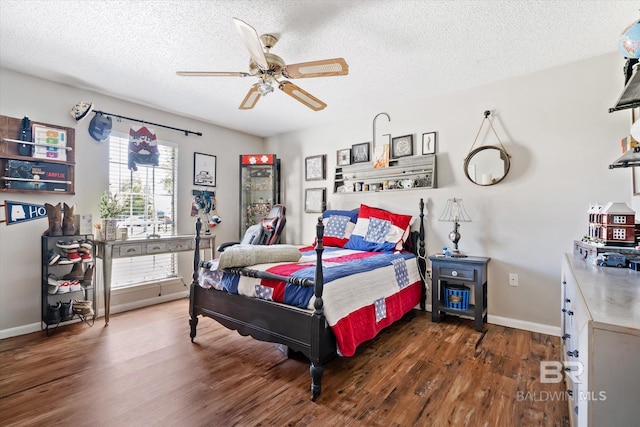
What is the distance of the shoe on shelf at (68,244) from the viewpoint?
2959 millimetres

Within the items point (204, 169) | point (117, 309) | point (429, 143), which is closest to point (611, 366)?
point (429, 143)

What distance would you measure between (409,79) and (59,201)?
3909 mm

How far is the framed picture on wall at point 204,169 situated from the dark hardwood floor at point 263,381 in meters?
2.20

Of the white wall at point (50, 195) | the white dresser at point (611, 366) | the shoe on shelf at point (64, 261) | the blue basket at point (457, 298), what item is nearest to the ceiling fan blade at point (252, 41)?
the white dresser at point (611, 366)

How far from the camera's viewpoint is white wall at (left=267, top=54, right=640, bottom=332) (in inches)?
104

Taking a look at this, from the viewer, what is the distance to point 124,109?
3619 millimetres

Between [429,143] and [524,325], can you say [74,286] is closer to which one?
[429,143]

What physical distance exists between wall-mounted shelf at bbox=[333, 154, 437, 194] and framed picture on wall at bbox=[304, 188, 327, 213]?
0.83 ft

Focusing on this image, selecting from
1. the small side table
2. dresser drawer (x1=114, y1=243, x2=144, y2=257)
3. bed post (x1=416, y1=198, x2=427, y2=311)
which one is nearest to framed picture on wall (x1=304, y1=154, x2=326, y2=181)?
bed post (x1=416, y1=198, x2=427, y2=311)

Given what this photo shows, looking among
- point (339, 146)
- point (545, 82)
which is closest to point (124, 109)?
point (339, 146)

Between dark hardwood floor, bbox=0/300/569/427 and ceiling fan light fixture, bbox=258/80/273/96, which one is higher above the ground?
ceiling fan light fixture, bbox=258/80/273/96

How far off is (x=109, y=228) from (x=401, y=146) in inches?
138

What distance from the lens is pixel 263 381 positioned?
204 cm

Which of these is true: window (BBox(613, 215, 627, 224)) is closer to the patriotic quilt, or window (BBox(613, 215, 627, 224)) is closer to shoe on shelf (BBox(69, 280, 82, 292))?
the patriotic quilt
